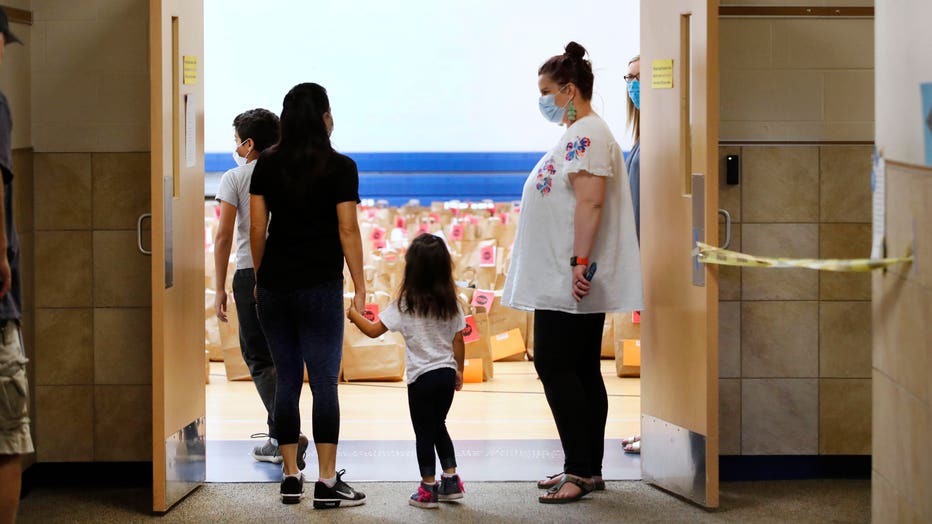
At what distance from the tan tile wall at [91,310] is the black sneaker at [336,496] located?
2.42ft

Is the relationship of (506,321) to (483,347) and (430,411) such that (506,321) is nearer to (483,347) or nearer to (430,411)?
(483,347)

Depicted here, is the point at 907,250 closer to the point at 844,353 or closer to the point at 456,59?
the point at 844,353

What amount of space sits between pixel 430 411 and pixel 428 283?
41cm

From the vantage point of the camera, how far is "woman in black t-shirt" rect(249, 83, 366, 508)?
141 inches

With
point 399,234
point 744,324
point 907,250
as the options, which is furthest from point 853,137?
point 399,234

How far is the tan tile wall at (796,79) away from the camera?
4.05 m

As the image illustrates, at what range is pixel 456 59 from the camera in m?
11.2

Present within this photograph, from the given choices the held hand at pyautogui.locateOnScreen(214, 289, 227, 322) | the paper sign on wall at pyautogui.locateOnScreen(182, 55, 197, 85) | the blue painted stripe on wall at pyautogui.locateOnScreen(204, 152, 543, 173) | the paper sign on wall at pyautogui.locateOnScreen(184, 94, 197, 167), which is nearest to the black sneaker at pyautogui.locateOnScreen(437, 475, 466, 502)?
the held hand at pyautogui.locateOnScreen(214, 289, 227, 322)

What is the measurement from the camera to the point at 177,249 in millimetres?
3756

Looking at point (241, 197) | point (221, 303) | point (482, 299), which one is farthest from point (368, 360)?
point (241, 197)

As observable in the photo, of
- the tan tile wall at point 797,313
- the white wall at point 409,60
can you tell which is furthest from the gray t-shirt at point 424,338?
the white wall at point 409,60

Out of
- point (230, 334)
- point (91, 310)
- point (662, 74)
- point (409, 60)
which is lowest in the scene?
point (230, 334)

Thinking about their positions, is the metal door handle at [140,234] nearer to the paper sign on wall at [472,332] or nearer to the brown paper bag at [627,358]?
the paper sign on wall at [472,332]

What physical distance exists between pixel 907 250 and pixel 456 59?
29.2 ft
